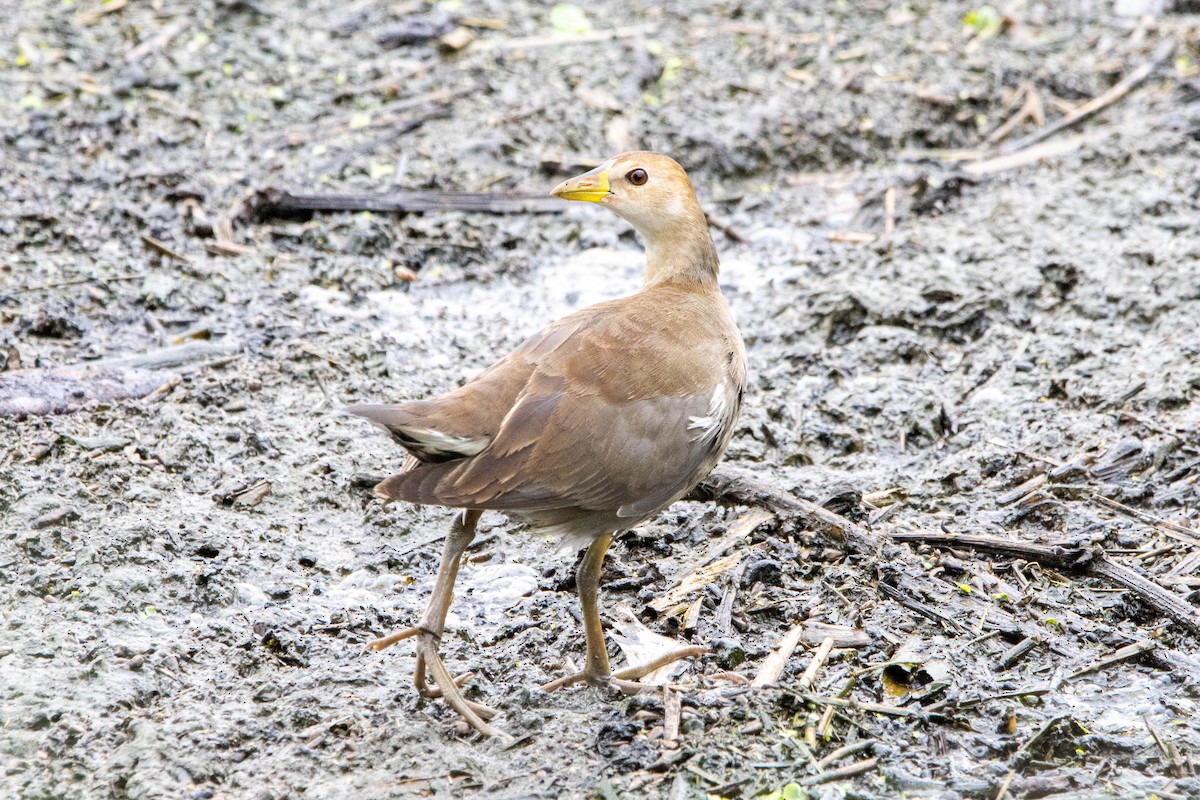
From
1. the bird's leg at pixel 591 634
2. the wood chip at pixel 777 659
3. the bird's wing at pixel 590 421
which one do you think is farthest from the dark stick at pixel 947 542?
the bird's leg at pixel 591 634

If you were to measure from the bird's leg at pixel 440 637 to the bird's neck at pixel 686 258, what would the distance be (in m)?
1.46

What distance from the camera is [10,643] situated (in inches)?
164

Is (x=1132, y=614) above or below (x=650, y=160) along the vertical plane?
below

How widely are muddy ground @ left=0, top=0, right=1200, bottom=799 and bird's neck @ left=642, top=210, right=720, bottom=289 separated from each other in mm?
934

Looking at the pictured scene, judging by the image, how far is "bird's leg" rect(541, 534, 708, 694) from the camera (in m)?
4.23

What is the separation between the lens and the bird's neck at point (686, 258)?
5164mm

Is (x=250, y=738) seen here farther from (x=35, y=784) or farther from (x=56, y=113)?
(x=56, y=113)

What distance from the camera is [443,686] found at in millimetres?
4043

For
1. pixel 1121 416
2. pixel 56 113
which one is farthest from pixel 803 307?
pixel 56 113

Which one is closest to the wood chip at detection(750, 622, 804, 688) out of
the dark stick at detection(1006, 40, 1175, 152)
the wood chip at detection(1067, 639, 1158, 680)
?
the wood chip at detection(1067, 639, 1158, 680)

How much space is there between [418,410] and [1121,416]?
131 inches

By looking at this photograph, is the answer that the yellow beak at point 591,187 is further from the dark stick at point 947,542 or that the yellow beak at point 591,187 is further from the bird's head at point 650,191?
the dark stick at point 947,542

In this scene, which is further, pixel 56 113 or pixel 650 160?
pixel 56 113

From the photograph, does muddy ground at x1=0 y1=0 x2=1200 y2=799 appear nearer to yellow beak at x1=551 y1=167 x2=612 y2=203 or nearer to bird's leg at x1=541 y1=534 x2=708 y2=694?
bird's leg at x1=541 y1=534 x2=708 y2=694
